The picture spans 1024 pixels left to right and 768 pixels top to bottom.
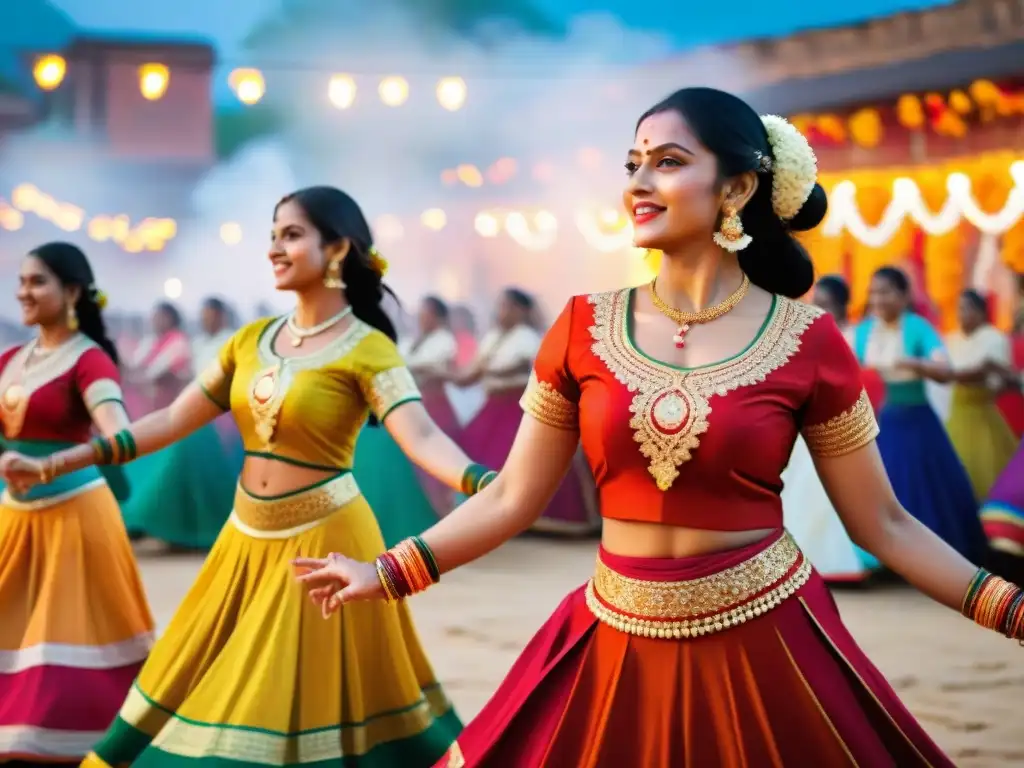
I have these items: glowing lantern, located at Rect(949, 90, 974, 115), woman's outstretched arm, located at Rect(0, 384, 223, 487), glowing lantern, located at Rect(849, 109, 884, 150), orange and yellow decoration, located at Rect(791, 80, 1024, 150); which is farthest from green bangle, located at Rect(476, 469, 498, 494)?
glowing lantern, located at Rect(849, 109, 884, 150)

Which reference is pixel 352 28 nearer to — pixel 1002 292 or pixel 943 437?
pixel 1002 292

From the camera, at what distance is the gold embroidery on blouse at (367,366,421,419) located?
333 centimetres

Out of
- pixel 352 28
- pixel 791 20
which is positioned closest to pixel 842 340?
pixel 791 20

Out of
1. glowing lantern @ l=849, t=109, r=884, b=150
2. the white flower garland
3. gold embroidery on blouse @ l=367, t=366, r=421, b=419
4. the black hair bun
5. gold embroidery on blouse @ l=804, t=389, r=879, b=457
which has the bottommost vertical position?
gold embroidery on blouse @ l=367, t=366, r=421, b=419

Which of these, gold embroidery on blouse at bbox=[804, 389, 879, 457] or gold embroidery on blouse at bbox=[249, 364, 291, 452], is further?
gold embroidery on blouse at bbox=[249, 364, 291, 452]

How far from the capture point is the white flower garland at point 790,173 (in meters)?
2.30

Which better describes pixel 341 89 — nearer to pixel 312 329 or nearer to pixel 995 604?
pixel 312 329

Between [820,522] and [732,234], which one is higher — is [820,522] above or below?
below

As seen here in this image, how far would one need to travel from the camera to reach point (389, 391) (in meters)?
3.35

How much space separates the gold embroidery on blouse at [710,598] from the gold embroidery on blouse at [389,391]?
125 centimetres

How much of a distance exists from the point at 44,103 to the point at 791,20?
6380 mm

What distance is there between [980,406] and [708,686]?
6.18 metres

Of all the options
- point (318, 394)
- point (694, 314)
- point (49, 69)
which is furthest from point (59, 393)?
point (49, 69)

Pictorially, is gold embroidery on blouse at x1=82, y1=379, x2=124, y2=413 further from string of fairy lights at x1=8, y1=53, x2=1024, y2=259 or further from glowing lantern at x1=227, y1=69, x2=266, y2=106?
glowing lantern at x1=227, y1=69, x2=266, y2=106
